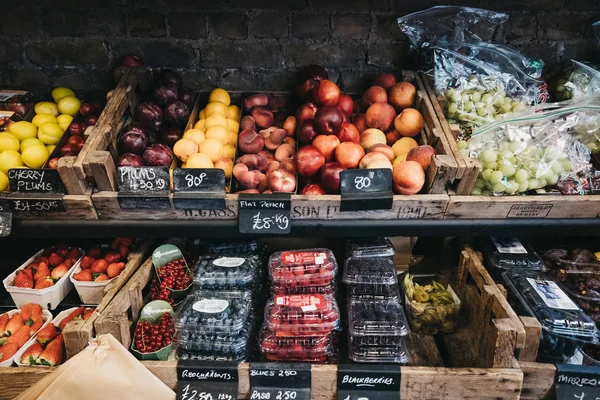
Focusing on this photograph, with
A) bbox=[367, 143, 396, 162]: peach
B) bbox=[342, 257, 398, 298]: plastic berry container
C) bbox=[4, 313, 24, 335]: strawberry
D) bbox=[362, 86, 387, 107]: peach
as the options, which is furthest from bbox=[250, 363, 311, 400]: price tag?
bbox=[362, 86, 387, 107]: peach

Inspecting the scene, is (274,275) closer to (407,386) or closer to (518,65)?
(407,386)

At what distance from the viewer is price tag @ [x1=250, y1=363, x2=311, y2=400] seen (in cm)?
160

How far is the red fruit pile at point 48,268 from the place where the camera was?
2033 mm

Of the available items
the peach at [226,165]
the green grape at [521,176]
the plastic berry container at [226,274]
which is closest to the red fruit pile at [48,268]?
the plastic berry container at [226,274]

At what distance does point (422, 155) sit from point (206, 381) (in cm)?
122

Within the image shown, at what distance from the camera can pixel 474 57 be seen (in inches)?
91.2

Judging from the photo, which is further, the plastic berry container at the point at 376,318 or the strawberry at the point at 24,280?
the strawberry at the point at 24,280

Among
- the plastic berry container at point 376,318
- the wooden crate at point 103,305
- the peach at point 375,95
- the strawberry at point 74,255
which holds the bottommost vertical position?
the strawberry at point 74,255

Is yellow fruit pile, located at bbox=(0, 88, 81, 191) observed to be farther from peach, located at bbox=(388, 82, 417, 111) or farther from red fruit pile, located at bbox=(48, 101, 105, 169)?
peach, located at bbox=(388, 82, 417, 111)

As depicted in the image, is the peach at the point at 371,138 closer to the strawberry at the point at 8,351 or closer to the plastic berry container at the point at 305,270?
the plastic berry container at the point at 305,270

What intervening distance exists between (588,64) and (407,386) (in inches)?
75.6

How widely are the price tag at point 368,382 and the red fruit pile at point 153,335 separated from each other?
68 centimetres

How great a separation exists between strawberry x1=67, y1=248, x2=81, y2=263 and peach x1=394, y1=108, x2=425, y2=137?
1.68m

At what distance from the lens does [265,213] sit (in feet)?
5.75
